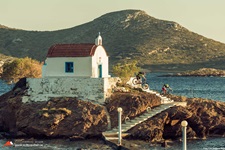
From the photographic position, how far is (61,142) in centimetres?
5159

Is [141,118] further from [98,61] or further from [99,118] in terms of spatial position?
[98,61]

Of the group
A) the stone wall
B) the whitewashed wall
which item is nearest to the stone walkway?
the stone wall

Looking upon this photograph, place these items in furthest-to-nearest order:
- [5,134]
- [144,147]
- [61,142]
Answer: [5,134] → [61,142] → [144,147]

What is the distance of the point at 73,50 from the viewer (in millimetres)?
58344

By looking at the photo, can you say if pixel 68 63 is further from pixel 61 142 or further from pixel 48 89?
pixel 61 142

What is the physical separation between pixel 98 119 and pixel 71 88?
15.3 ft

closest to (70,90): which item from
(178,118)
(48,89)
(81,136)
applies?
(48,89)

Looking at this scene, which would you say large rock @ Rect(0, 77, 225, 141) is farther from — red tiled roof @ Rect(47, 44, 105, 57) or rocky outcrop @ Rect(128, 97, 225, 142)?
red tiled roof @ Rect(47, 44, 105, 57)

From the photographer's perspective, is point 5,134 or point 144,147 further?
point 5,134

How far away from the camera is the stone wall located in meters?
55.8

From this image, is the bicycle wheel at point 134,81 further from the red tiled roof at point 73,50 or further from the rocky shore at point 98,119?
the red tiled roof at point 73,50

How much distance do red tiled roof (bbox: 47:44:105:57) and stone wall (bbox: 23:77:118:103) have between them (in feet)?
8.89

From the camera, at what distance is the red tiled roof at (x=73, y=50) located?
57.9 metres

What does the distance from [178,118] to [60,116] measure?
34.3 feet
